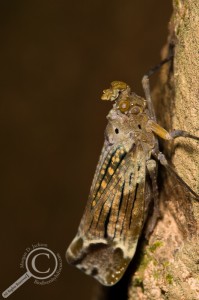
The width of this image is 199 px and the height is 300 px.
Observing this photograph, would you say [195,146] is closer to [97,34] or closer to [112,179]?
[112,179]

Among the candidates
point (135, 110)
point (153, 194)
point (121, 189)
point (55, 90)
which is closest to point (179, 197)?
point (153, 194)

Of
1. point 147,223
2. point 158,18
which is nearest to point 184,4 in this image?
point 147,223

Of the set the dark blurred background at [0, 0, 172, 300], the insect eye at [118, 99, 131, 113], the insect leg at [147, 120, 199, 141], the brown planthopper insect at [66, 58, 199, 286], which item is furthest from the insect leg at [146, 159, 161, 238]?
the dark blurred background at [0, 0, 172, 300]

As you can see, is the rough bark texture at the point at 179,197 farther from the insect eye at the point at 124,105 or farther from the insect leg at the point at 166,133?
the insect eye at the point at 124,105

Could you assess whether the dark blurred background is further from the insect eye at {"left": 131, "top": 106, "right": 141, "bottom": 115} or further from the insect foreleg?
the insect foreleg

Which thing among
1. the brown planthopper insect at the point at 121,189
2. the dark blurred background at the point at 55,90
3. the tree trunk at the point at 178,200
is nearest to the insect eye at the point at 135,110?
the brown planthopper insect at the point at 121,189

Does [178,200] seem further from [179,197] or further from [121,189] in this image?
[121,189]
